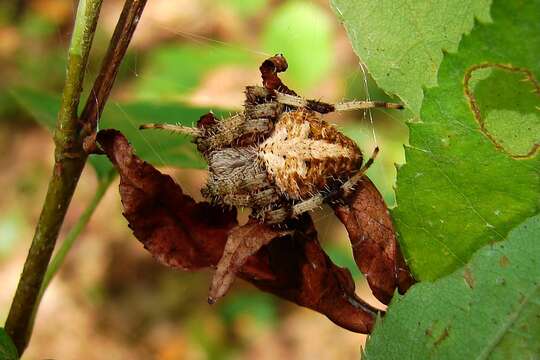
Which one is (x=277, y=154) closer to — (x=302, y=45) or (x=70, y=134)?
(x=70, y=134)

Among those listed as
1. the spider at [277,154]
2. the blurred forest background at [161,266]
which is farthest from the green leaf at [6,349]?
the blurred forest background at [161,266]

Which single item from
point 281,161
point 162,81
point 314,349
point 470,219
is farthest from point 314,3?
point 470,219

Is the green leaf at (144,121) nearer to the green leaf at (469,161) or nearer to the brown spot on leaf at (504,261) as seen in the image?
the green leaf at (469,161)

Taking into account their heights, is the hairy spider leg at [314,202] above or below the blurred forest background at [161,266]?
above

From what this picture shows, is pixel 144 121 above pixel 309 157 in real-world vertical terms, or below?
below

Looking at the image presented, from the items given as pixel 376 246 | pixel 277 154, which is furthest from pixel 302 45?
pixel 376 246

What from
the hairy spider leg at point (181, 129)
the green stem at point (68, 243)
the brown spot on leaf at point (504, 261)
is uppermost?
the brown spot on leaf at point (504, 261)
